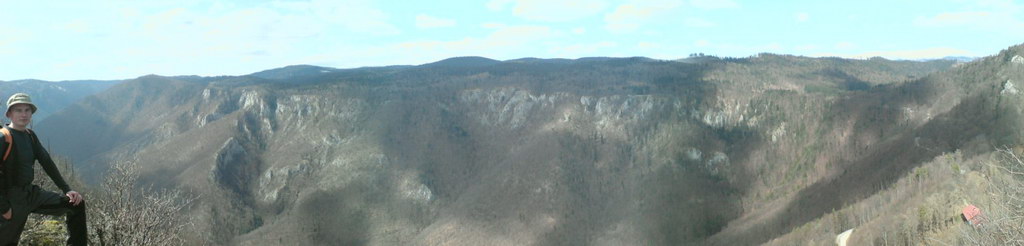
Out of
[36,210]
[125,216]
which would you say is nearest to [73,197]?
[36,210]

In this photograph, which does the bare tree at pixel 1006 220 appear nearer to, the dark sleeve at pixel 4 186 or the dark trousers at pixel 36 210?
the dark trousers at pixel 36 210

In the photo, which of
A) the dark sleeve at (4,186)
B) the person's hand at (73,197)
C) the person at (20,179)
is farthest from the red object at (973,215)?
the dark sleeve at (4,186)

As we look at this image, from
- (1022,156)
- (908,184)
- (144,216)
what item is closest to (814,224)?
(908,184)

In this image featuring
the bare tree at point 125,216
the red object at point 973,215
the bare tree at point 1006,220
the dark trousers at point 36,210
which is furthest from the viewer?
the red object at point 973,215

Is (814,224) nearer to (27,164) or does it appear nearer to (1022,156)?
(1022,156)

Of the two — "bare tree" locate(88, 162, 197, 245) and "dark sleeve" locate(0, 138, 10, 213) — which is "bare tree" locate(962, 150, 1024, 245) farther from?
"bare tree" locate(88, 162, 197, 245)

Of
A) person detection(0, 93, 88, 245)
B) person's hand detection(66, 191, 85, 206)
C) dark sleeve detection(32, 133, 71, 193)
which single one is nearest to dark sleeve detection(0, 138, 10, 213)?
person detection(0, 93, 88, 245)

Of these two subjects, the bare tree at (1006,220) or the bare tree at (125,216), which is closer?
the bare tree at (1006,220)
